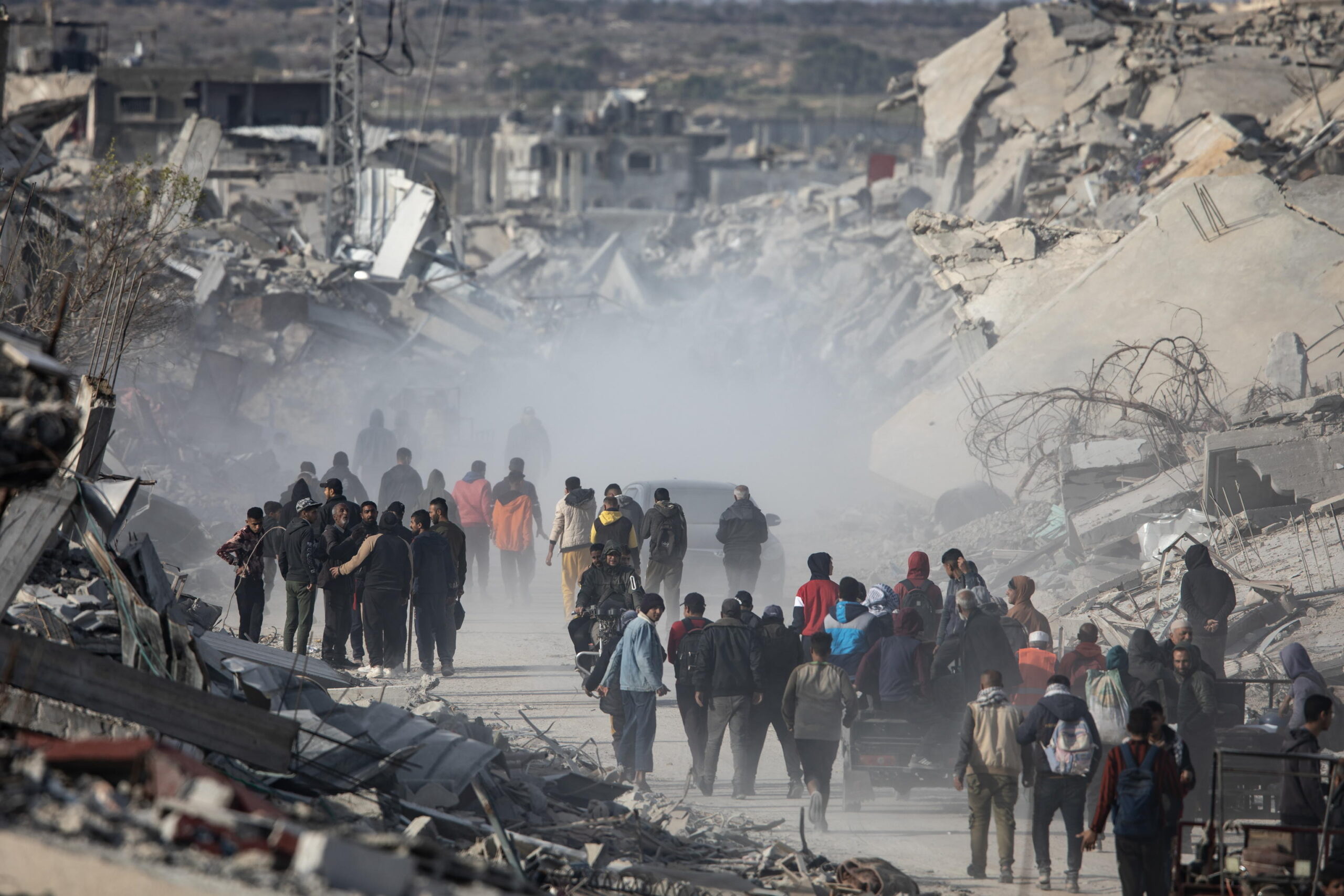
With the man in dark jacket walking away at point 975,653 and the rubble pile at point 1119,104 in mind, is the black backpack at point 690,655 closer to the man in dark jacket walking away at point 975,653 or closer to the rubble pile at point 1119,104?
the man in dark jacket walking away at point 975,653

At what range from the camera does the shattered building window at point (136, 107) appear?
55.8 metres

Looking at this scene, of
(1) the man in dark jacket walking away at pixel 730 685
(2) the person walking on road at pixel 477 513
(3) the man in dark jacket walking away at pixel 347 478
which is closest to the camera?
(1) the man in dark jacket walking away at pixel 730 685

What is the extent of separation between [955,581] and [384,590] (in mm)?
4585

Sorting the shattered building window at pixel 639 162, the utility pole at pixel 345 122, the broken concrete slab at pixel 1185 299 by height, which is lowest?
the broken concrete slab at pixel 1185 299

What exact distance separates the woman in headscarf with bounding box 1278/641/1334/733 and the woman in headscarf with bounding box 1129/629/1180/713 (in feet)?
2.28

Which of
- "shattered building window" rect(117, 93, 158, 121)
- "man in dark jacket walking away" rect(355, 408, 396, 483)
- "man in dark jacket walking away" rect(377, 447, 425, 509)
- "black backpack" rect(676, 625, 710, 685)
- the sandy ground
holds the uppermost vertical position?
"shattered building window" rect(117, 93, 158, 121)

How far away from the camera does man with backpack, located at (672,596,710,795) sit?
28.5 feet

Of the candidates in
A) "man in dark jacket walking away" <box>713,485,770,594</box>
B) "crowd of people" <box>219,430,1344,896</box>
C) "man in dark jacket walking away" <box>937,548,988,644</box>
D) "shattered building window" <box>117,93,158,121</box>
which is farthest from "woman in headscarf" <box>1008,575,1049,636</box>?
"shattered building window" <box>117,93,158,121</box>

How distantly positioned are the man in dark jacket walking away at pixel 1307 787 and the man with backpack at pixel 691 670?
361 cm

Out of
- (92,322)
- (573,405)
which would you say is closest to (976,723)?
(92,322)

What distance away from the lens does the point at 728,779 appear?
920cm

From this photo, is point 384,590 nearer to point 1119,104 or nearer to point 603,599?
point 603,599

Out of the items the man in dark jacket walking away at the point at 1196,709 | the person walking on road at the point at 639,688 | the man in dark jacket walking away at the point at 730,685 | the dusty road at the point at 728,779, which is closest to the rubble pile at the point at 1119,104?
the man in dark jacket walking away at the point at 1196,709

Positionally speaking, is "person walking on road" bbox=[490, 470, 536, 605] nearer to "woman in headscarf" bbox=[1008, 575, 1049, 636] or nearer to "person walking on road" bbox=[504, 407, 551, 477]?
"person walking on road" bbox=[504, 407, 551, 477]
